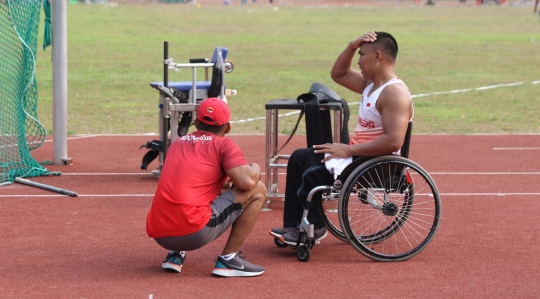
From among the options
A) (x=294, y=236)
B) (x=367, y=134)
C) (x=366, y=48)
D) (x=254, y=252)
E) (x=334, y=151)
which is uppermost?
(x=366, y=48)

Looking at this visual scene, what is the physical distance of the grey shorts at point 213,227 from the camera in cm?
564

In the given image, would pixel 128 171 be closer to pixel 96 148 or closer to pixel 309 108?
pixel 96 148

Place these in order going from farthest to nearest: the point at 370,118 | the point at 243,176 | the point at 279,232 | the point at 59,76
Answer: the point at 59,76 < the point at 279,232 < the point at 370,118 < the point at 243,176

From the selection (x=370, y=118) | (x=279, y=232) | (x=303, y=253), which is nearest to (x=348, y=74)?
(x=370, y=118)

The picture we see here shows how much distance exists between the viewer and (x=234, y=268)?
580 cm

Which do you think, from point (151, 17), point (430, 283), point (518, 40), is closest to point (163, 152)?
point (430, 283)

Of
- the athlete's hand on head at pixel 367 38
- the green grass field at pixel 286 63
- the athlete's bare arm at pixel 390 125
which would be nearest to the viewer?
the athlete's bare arm at pixel 390 125

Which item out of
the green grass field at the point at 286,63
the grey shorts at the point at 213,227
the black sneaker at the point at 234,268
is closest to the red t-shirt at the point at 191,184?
the grey shorts at the point at 213,227

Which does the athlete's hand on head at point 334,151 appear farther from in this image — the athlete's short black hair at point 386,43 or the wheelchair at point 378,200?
the athlete's short black hair at point 386,43

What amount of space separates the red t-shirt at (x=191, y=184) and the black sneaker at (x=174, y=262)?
29cm

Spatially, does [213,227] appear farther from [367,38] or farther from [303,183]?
[367,38]

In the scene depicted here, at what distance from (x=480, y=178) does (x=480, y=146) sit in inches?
83.9

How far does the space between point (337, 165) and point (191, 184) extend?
1115mm

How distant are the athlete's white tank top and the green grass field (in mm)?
6362
